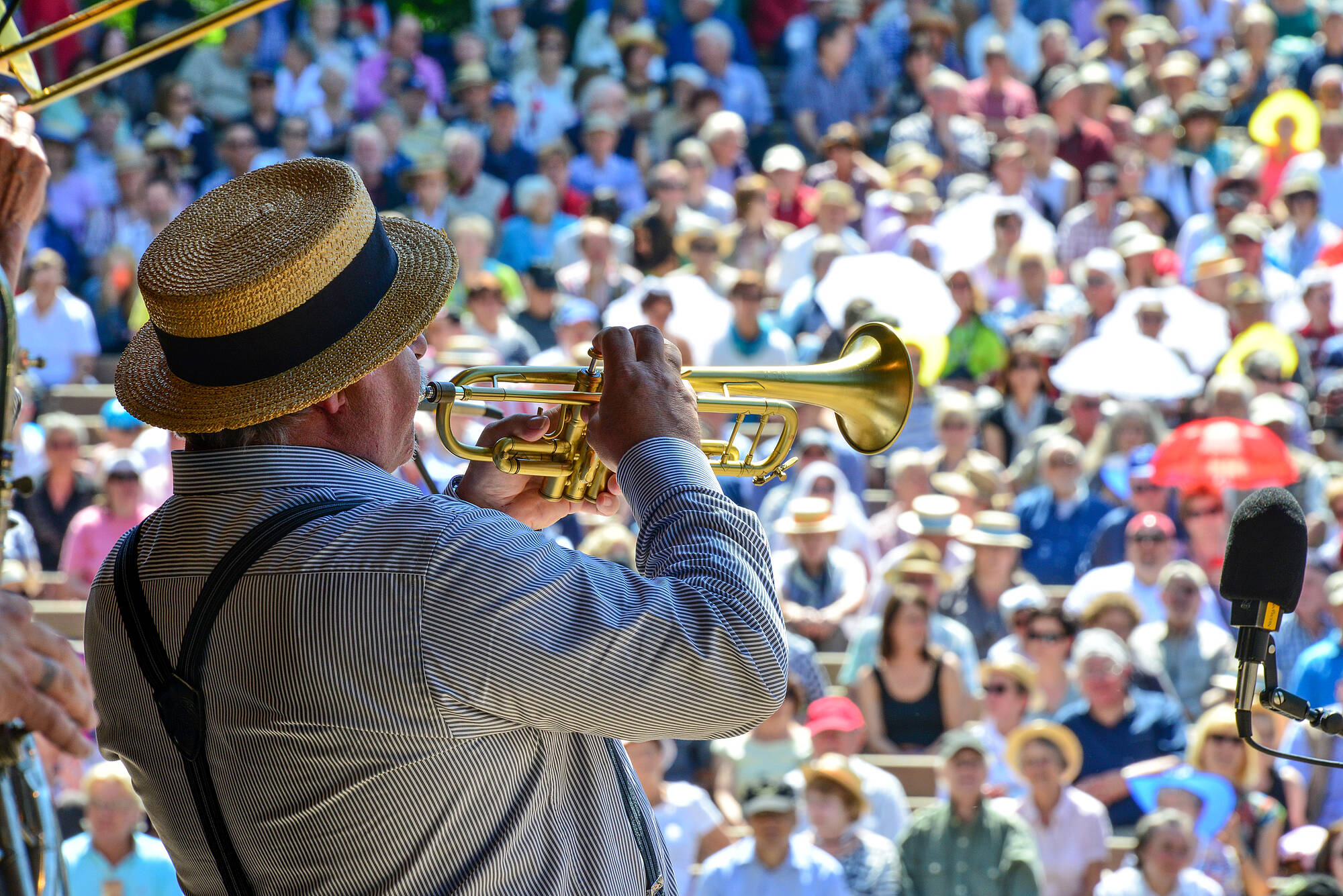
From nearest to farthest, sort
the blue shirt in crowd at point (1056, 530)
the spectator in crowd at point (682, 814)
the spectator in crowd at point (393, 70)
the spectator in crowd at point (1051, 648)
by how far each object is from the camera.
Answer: the spectator in crowd at point (682, 814) < the spectator in crowd at point (1051, 648) < the blue shirt in crowd at point (1056, 530) < the spectator in crowd at point (393, 70)

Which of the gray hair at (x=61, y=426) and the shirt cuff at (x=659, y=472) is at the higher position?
the shirt cuff at (x=659, y=472)

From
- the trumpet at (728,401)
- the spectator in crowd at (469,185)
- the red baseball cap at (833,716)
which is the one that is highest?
the trumpet at (728,401)

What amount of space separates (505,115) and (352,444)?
11700 millimetres

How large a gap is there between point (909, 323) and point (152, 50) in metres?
7.70

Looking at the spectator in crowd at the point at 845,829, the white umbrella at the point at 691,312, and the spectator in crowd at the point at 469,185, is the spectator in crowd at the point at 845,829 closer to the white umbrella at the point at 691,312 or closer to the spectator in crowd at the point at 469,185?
the white umbrella at the point at 691,312

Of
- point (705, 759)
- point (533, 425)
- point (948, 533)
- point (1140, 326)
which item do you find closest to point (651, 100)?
point (1140, 326)

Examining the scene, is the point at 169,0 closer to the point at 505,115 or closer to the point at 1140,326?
the point at 505,115

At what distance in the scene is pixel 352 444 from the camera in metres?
2.24

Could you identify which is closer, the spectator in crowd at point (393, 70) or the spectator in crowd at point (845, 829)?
the spectator in crowd at point (845, 829)

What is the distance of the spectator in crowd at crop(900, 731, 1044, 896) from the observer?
22.0ft

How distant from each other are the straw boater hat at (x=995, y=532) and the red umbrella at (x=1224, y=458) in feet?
3.03

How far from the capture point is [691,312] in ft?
33.9

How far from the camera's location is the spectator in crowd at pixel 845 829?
22.5 ft

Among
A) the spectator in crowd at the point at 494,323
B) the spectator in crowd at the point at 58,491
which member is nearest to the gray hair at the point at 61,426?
the spectator in crowd at the point at 58,491
